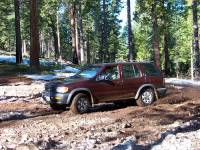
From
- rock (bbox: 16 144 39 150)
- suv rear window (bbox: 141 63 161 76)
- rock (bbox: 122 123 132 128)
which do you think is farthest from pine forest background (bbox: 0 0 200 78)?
rock (bbox: 16 144 39 150)

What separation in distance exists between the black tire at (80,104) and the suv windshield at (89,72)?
2.57 ft

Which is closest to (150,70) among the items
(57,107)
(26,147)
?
(57,107)

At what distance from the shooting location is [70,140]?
1084 centimetres

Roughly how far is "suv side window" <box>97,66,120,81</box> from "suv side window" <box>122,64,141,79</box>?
33 cm

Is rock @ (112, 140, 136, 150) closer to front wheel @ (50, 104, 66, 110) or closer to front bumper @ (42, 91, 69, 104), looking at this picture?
front bumper @ (42, 91, 69, 104)

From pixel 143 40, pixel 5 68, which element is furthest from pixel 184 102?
pixel 143 40

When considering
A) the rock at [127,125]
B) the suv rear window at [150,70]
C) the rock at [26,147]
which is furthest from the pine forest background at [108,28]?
the rock at [26,147]

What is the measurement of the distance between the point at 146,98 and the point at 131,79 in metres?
1.06

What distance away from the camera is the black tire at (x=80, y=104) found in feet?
52.0

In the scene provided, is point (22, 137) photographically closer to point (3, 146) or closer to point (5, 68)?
point (3, 146)

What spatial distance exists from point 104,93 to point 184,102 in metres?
3.85

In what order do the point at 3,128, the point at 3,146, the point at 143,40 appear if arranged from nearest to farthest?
the point at 3,146, the point at 3,128, the point at 143,40

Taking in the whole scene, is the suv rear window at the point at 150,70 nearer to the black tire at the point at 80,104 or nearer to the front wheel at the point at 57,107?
the black tire at the point at 80,104

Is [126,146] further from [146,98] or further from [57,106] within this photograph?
[146,98]
